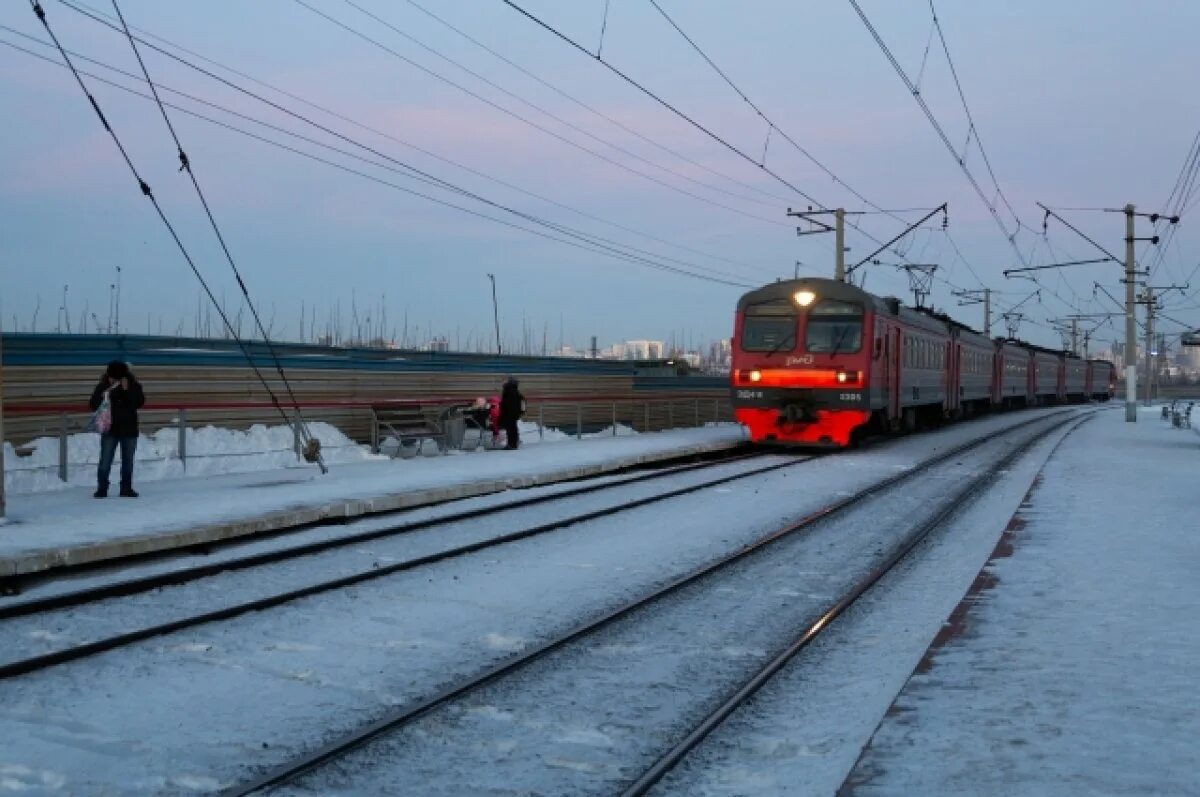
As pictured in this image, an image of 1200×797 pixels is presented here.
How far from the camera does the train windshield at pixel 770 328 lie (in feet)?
76.1

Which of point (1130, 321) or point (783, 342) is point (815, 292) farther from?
point (1130, 321)

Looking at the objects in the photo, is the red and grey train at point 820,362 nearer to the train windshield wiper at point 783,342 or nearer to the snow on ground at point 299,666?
the train windshield wiper at point 783,342

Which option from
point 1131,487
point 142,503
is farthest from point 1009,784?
point 1131,487

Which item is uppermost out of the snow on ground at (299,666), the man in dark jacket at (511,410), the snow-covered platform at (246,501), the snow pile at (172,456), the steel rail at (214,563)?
the man in dark jacket at (511,410)

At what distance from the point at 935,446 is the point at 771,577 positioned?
17.5 meters

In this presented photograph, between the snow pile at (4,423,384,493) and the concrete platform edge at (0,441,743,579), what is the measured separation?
3.60 metres

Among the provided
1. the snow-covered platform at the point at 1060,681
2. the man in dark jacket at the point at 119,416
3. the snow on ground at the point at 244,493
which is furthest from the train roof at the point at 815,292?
the man in dark jacket at the point at 119,416

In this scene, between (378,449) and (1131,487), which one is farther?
(378,449)

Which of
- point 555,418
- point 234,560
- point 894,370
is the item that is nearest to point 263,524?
point 234,560

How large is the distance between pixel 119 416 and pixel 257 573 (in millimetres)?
4547

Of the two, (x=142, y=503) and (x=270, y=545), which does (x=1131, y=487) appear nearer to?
(x=270, y=545)

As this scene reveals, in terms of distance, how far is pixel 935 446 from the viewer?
1017 inches

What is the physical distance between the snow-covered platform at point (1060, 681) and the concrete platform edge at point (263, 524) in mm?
6788

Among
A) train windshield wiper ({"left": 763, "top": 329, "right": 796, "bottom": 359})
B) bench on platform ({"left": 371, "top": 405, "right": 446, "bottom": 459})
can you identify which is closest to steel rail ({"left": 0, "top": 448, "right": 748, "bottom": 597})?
bench on platform ({"left": 371, "top": 405, "right": 446, "bottom": 459})
